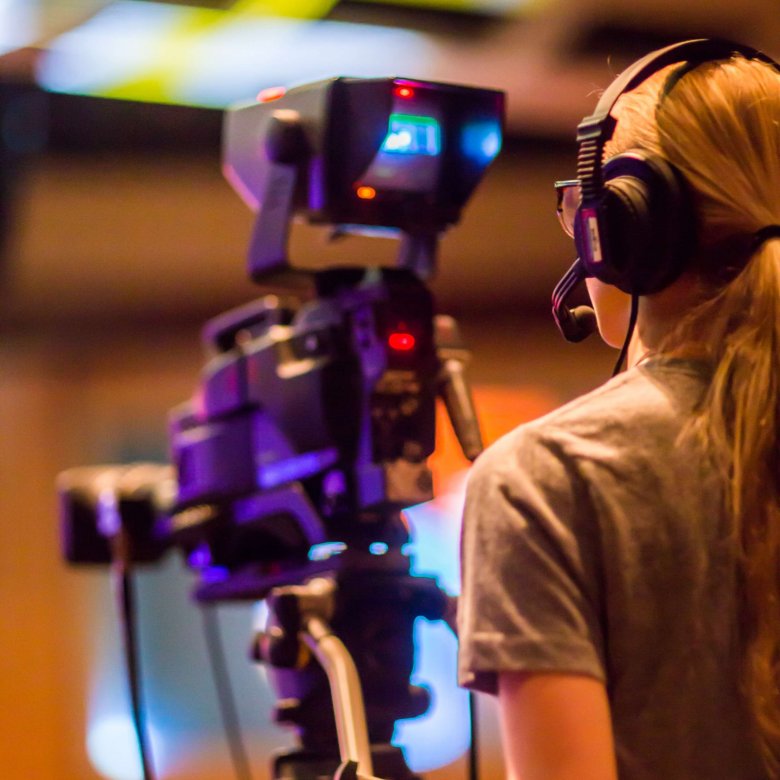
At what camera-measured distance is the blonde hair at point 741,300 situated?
796 mm

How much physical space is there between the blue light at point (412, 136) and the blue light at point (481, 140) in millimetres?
32

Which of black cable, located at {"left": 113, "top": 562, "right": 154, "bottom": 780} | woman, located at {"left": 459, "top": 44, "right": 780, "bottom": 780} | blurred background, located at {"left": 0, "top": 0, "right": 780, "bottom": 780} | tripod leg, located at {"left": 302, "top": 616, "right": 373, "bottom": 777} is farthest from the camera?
blurred background, located at {"left": 0, "top": 0, "right": 780, "bottom": 780}

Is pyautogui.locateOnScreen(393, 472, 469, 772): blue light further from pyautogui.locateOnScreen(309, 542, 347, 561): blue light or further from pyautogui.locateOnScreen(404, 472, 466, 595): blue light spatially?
pyautogui.locateOnScreen(309, 542, 347, 561): blue light

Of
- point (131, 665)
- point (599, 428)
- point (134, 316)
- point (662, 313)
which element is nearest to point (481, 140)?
point (662, 313)

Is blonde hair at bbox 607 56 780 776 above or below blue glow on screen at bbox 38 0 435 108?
below

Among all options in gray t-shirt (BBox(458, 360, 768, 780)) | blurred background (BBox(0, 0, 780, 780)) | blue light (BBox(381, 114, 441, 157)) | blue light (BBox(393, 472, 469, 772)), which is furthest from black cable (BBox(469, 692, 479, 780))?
blue light (BBox(393, 472, 469, 772))

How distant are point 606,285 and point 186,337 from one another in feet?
12.8

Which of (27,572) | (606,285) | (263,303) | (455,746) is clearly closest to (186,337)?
(27,572)

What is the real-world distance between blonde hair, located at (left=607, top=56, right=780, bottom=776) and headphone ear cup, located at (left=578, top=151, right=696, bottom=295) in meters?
0.01

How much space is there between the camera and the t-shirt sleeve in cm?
77

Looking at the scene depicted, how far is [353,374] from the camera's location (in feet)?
4.46

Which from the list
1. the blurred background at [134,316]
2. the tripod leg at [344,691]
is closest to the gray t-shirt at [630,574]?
the tripod leg at [344,691]

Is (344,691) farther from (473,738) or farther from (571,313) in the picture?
(571,313)

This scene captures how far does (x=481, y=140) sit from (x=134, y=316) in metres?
3.39
